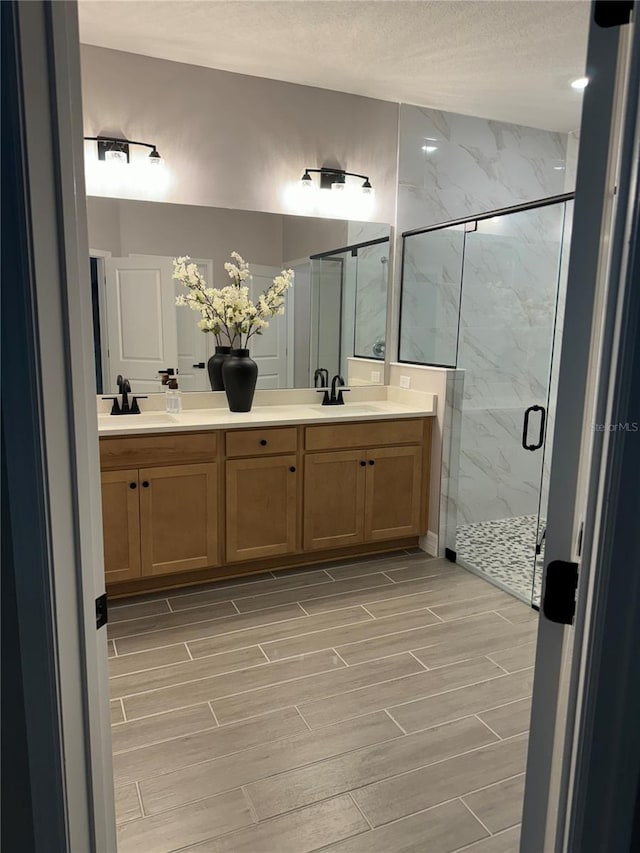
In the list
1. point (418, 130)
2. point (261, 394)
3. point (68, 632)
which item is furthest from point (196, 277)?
point (68, 632)

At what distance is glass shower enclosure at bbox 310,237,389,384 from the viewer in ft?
12.6

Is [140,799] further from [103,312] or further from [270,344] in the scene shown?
[270,344]

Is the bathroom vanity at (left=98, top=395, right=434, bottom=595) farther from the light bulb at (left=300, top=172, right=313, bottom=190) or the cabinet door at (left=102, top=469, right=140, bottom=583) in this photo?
the light bulb at (left=300, top=172, right=313, bottom=190)

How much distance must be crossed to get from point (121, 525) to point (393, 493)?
1583mm

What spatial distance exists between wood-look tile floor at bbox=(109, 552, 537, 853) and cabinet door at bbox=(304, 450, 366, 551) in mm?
292

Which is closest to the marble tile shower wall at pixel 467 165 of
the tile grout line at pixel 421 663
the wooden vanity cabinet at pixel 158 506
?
the wooden vanity cabinet at pixel 158 506

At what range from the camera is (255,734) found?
215 centimetres

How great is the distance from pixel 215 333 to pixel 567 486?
2836 mm

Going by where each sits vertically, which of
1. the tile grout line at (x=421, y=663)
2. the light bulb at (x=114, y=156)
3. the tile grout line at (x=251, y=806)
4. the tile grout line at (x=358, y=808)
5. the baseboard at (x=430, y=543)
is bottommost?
the tile grout line at (x=251, y=806)

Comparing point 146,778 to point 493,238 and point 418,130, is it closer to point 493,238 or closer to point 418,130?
point 493,238

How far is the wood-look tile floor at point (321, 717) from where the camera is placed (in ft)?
5.79

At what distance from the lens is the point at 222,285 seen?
3545mm

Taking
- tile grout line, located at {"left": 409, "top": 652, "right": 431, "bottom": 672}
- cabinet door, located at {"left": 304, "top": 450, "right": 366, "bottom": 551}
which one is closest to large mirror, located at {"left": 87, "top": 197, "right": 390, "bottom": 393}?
cabinet door, located at {"left": 304, "top": 450, "right": 366, "bottom": 551}

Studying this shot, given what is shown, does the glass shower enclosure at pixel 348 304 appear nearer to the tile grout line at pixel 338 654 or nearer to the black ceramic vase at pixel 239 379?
the black ceramic vase at pixel 239 379
